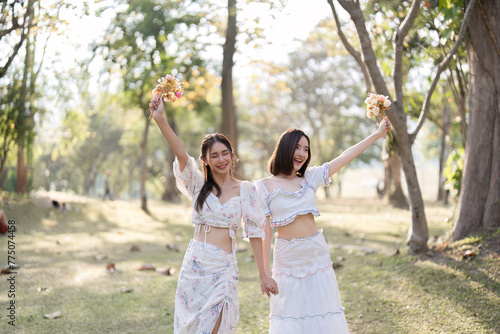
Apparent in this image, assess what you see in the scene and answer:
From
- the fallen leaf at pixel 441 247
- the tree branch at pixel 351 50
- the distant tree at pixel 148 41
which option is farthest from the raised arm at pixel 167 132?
the distant tree at pixel 148 41

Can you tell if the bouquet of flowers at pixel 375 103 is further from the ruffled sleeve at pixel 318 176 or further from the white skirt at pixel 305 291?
the white skirt at pixel 305 291

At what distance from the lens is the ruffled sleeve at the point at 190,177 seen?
10.8 feet

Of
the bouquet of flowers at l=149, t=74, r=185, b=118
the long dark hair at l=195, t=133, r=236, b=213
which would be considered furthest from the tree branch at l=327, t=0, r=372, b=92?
the long dark hair at l=195, t=133, r=236, b=213

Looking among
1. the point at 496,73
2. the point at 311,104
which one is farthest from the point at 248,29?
the point at 311,104

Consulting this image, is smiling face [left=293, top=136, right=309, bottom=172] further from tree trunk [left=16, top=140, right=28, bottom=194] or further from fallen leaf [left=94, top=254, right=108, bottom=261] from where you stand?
tree trunk [left=16, top=140, right=28, bottom=194]

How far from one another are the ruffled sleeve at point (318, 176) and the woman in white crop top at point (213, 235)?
1.80 ft

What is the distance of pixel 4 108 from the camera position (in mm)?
12727

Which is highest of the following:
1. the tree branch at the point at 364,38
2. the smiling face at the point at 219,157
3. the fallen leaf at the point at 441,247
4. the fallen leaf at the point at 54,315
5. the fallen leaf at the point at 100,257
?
the tree branch at the point at 364,38

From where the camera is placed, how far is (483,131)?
19.5 feet

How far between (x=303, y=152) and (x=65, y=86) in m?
16.7

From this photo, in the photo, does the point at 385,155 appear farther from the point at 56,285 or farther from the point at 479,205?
the point at 56,285

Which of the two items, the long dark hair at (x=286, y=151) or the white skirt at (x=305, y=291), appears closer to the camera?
the white skirt at (x=305, y=291)

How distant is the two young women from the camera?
3.15 meters

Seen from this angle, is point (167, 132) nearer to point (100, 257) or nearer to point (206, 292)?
point (206, 292)
